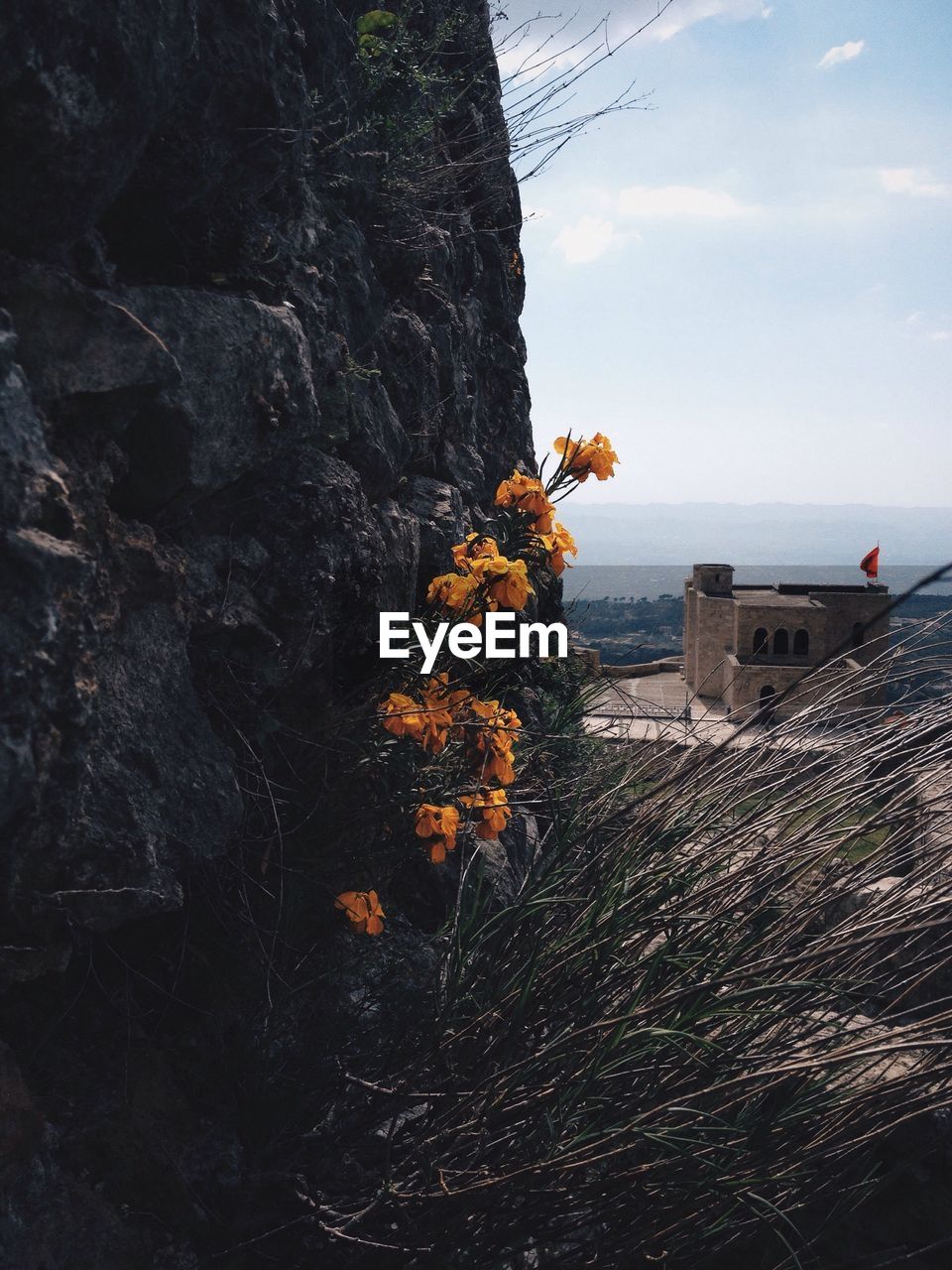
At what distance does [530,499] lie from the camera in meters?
3.14

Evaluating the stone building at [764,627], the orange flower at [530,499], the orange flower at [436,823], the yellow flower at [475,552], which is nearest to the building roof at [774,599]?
the stone building at [764,627]

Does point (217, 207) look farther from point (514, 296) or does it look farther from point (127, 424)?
point (514, 296)

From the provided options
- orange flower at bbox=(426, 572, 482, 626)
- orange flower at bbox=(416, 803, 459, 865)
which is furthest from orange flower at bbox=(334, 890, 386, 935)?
orange flower at bbox=(426, 572, 482, 626)

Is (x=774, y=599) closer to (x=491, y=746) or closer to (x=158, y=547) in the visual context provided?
(x=491, y=746)

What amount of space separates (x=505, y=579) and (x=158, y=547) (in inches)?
41.3

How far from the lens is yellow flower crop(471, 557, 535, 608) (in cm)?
272

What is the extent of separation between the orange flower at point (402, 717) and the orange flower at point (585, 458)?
115 centimetres

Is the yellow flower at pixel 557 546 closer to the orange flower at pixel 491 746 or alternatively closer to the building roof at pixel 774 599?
the orange flower at pixel 491 746

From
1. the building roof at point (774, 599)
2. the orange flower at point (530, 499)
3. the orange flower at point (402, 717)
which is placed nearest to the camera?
the orange flower at point (402, 717)

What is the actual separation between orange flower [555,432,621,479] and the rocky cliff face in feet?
2.14

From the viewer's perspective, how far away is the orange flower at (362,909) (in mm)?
2525

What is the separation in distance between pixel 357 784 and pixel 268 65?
5.90 ft

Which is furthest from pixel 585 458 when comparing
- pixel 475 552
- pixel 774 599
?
pixel 774 599

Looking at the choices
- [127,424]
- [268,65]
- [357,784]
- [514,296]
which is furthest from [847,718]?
[514,296]
